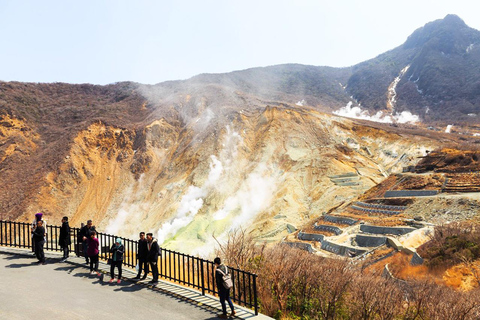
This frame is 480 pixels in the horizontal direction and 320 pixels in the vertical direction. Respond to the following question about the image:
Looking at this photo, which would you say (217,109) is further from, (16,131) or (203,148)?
(16,131)

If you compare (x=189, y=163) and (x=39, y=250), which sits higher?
(x=39, y=250)

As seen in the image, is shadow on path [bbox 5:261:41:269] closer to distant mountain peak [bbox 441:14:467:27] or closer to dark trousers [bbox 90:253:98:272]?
dark trousers [bbox 90:253:98:272]

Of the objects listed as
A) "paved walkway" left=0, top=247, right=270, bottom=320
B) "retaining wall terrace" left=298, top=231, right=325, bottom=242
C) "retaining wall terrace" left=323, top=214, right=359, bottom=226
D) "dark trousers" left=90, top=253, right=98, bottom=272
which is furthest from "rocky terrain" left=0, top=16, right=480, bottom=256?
"paved walkway" left=0, top=247, right=270, bottom=320

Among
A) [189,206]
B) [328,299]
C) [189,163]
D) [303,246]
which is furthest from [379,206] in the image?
[189,163]

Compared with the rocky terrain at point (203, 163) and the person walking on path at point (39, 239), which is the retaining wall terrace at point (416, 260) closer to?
the rocky terrain at point (203, 163)

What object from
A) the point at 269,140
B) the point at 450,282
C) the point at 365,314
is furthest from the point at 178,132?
the point at 365,314

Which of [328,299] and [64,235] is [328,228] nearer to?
[328,299]
